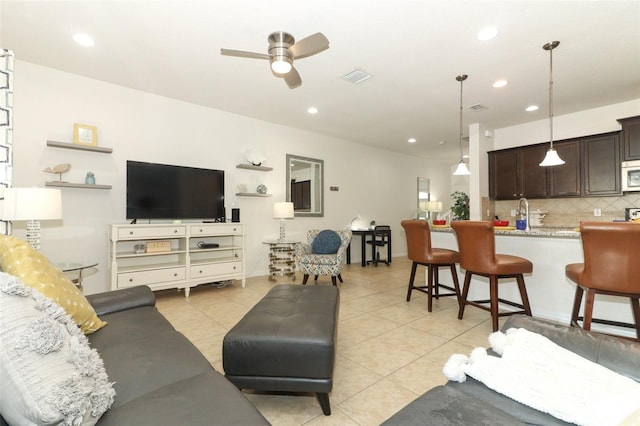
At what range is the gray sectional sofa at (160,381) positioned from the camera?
2.85 feet

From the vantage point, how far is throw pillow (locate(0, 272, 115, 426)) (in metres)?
0.70

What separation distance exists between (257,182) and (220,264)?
163 centimetres

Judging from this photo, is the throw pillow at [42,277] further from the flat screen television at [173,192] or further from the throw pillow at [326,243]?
the throw pillow at [326,243]

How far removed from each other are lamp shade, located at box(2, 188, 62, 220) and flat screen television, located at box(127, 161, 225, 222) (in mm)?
1373

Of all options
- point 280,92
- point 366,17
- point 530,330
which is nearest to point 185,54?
point 280,92

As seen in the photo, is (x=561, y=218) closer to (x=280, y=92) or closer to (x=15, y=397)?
(x=280, y=92)

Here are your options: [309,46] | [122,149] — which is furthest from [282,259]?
[309,46]

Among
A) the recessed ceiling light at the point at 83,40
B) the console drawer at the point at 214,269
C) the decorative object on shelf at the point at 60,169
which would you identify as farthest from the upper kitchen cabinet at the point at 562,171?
the decorative object on shelf at the point at 60,169

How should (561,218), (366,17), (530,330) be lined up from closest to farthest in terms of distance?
(530,330), (366,17), (561,218)

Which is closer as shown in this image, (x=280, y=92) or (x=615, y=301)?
(x=615, y=301)

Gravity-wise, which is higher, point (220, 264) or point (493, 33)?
point (493, 33)

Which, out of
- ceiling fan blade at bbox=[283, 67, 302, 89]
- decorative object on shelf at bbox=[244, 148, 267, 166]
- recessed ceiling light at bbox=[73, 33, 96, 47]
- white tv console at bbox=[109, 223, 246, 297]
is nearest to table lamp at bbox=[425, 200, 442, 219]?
decorative object on shelf at bbox=[244, 148, 267, 166]

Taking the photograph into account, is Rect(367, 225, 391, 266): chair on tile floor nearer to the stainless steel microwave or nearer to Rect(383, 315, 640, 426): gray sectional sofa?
the stainless steel microwave

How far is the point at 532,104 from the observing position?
4375mm
